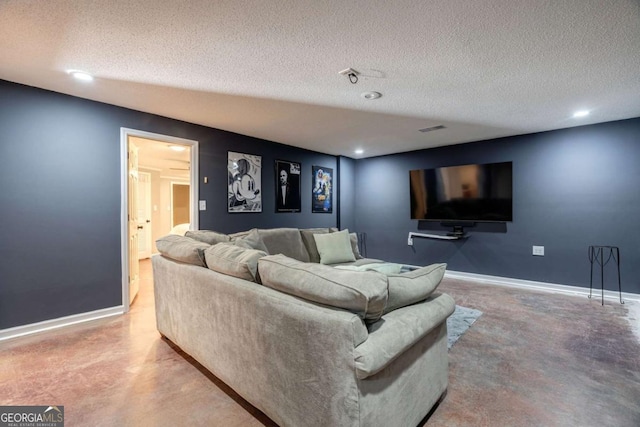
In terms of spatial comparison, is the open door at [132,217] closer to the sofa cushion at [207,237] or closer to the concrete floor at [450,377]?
the concrete floor at [450,377]

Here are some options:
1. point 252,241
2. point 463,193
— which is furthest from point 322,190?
point 252,241

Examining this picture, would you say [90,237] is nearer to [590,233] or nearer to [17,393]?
[17,393]

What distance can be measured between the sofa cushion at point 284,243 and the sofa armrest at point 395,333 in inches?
85.1

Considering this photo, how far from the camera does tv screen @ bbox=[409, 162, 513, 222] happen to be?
172 inches

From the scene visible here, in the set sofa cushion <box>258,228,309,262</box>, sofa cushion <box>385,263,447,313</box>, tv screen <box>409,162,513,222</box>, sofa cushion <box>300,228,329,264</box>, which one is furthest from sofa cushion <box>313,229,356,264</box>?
sofa cushion <box>385,263,447,313</box>

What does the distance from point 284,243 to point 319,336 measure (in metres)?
2.42

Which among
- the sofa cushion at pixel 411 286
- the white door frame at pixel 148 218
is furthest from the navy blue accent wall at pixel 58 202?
the white door frame at pixel 148 218

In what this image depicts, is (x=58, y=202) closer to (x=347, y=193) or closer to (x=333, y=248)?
(x=333, y=248)

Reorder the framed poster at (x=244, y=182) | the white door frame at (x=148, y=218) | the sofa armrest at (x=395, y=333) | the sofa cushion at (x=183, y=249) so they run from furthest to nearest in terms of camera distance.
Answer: the white door frame at (x=148, y=218) < the framed poster at (x=244, y=182) < the sofa cushion at (x=183, y=249) < the sofa armrest at (x=395, y=333)

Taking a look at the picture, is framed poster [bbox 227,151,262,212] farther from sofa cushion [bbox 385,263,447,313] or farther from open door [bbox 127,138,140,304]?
sofa cushion [bbox 385,263,447,313]

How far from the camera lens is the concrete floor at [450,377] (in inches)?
62.6

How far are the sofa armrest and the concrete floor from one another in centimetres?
63

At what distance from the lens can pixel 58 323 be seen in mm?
2766

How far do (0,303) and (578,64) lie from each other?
5184mm
